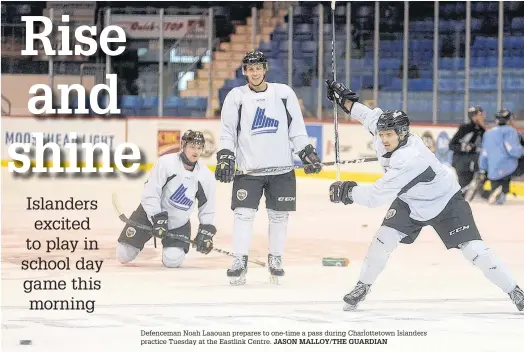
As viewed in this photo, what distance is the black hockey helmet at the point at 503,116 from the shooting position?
9695mm

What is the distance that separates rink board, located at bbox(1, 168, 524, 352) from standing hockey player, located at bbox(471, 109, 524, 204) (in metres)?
2.28

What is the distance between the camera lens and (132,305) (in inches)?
209

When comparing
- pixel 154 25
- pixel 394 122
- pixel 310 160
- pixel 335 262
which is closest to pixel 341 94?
pixel 310 160

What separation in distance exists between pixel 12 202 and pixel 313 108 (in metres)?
3.00

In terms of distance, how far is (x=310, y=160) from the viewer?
554cm

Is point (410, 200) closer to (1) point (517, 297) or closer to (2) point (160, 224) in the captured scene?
(1) point (517, 297)

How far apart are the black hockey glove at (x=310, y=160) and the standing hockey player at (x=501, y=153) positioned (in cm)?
441

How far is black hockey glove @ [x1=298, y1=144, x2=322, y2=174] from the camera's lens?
550 cm

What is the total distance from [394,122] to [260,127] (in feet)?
2.96

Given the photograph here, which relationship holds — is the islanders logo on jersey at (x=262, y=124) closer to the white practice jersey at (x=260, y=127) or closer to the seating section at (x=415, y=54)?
the white practice jersey at (x=260, y=127)

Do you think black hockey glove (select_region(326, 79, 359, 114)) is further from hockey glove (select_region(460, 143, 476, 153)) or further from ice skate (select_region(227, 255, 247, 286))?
hockey glove (select_region(460, 143, 476, 153))

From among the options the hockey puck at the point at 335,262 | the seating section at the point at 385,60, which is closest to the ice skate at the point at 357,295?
the hockey puck at the point at 335,262

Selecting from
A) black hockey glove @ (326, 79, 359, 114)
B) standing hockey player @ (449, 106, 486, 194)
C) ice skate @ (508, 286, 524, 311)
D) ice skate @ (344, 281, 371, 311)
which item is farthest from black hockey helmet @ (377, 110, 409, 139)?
standing hockey player @ (449, 106, 486, 194)

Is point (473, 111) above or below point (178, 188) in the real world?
above
